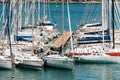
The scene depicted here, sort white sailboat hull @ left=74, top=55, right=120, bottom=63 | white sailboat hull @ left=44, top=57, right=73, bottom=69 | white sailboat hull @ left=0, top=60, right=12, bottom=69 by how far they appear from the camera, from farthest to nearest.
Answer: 1. white sailboat hull @ left=74, top=55, right=120, bottom=63
2. white sailboat hull @ left=44, top=57, right=73, bottom=69
3. white sailboat hull @ left=0, top=60, right=12, bottom=69

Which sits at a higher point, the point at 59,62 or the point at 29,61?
the point at 29,61

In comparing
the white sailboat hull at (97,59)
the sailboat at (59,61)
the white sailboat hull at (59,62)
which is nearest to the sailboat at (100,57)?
the white sailboat hull at (97,59)

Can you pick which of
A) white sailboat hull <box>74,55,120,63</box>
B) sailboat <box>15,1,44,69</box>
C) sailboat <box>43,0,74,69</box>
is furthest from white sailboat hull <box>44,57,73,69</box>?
white sailboat hull <box>74,55,120,63</box>

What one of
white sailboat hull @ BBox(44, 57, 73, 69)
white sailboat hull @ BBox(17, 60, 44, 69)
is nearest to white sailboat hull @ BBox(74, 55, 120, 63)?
white sailboat hull @ BBox(44, 57, 73, 69)

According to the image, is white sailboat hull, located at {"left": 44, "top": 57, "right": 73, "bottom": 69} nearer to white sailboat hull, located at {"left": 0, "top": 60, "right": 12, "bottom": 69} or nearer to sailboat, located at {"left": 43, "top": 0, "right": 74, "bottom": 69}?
sailboat, located at {"left": 43, "top": 0, "right": 74, "bottom": 69}

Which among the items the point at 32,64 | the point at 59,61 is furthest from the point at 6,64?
the point at 59,61

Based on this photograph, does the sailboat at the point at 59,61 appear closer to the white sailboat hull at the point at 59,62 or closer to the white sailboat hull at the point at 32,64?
the white sailboat hull at the point at 59,62

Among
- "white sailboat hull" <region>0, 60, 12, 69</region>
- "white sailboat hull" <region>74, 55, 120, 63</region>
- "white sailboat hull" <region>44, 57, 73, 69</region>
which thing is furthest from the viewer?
"white sailboat hull" <region>74, 55, 120, 63</region>

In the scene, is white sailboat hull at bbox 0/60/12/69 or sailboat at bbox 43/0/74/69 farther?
sailboat at bbox 43/0/74/69

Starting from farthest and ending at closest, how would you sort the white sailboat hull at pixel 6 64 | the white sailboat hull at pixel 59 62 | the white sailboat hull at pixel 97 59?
1. the white sailboat hull at pixel 97 59
2. the white sailboat hull at pixel 59 62
3. the white sailboat hull at pixel 6 64

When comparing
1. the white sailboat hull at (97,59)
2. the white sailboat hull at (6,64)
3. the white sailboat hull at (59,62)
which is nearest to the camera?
the white sailboat hull at (6,64)

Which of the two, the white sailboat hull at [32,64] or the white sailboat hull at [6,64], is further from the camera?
the white sailboat hull at [32,64]

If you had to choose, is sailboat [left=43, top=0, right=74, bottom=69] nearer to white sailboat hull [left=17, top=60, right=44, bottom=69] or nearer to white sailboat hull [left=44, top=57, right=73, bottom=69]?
white sailboat hull [left=44, top=57, right=73, bottom=69]

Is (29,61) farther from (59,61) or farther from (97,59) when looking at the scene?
(97,59)
